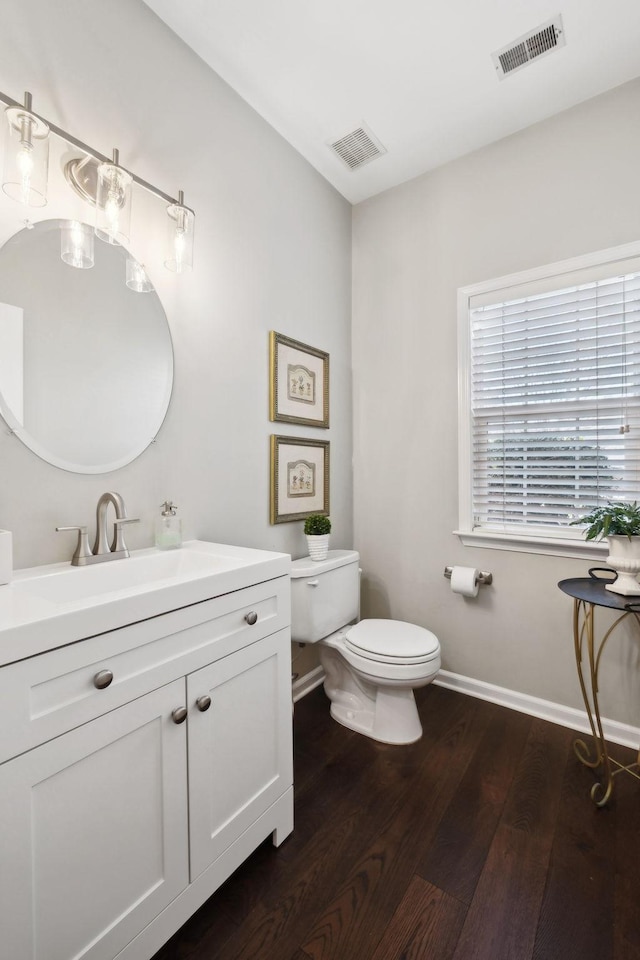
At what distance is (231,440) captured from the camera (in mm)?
1825

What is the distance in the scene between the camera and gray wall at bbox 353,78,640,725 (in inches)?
74.2

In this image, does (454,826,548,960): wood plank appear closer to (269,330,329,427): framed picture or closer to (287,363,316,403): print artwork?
(269,330,329,427): framed picture

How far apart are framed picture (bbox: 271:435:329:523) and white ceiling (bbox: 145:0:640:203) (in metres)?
1.48

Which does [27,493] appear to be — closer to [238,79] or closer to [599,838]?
[238,79]

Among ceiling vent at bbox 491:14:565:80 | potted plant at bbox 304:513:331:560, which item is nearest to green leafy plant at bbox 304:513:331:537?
potted plant at bbox 304:513:331:560

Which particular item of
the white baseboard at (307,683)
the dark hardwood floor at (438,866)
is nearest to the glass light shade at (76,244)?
the dark hardwood floor at (438,866)

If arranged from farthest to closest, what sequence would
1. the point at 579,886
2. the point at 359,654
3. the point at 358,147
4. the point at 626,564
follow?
the point at 358,147
the point at 359,654
the point at 626,564
the point at 579,886

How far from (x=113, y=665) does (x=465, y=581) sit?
169 centimetres

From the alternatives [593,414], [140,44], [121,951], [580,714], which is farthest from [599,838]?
[140,44]

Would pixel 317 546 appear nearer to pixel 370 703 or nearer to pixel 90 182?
pixel 370 703

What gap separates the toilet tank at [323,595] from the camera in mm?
1901

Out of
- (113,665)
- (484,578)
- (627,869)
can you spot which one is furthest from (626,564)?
(113,665)

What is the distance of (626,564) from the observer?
1559 mm

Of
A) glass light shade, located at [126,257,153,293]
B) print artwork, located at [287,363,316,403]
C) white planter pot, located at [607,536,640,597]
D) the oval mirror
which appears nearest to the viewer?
the oval mirror
